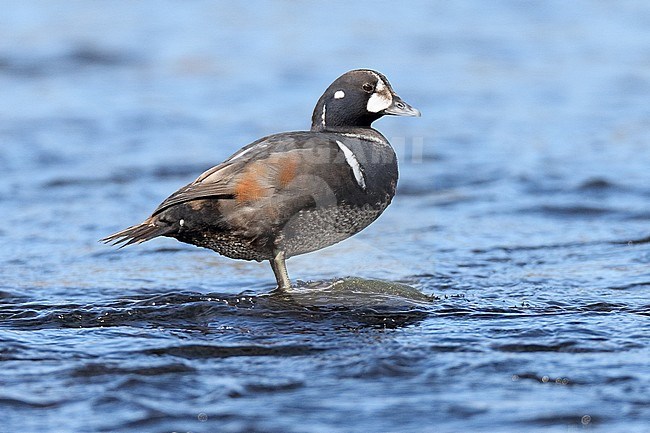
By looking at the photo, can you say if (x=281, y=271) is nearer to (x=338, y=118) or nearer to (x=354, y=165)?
(x=354, y=165)

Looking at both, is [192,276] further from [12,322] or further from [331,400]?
[331,400]

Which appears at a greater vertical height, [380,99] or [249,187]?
[380,99]

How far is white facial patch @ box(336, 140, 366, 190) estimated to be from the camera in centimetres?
687

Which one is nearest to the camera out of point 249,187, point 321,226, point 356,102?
point 249,187

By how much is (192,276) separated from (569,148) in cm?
536

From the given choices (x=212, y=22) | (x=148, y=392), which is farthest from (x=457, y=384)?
(x=212, y=22)

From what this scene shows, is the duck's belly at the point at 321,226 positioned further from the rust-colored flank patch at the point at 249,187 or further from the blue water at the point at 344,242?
the blue water at the point at 344,242

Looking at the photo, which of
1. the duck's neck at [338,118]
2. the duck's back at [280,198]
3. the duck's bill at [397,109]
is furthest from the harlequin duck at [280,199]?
the duck's bill at [397,109]

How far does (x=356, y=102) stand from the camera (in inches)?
289

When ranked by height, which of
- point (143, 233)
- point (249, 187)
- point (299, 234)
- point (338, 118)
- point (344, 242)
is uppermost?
point (338, 118)

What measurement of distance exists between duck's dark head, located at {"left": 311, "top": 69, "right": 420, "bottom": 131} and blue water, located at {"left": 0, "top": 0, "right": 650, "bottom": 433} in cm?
113

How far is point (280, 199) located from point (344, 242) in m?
2.26

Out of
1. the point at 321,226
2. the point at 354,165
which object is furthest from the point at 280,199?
the point at 354,165

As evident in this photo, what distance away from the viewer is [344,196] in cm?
680
